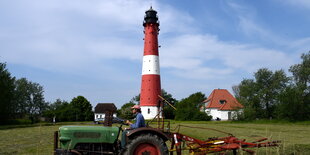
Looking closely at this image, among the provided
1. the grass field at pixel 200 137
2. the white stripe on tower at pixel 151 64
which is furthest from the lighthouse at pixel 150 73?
the grass field at pixel 200 137

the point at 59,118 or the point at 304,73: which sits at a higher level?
the point at 304,73

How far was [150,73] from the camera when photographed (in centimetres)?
3688

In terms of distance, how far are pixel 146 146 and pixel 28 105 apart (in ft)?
256

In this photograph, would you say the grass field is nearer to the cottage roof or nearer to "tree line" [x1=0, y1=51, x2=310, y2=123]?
"tree line" [x1=0, y1=51, x2=310, y2=123]

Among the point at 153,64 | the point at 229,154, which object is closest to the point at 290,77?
the point at 153,64

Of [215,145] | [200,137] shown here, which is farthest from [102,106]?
[215,145]

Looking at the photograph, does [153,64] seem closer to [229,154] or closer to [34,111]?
[229,154]

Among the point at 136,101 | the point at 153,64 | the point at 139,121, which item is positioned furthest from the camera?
the point at 136,101

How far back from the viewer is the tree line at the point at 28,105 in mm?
39906

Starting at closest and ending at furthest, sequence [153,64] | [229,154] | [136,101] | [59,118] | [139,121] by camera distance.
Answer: [139,121]
[229,154]
[153,64]
[59,118]
[136,101]

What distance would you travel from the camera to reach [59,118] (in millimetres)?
57562

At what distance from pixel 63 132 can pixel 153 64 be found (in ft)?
99.7

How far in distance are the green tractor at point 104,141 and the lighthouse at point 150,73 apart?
1183 inches

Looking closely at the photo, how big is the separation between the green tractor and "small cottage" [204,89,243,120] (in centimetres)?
4987
